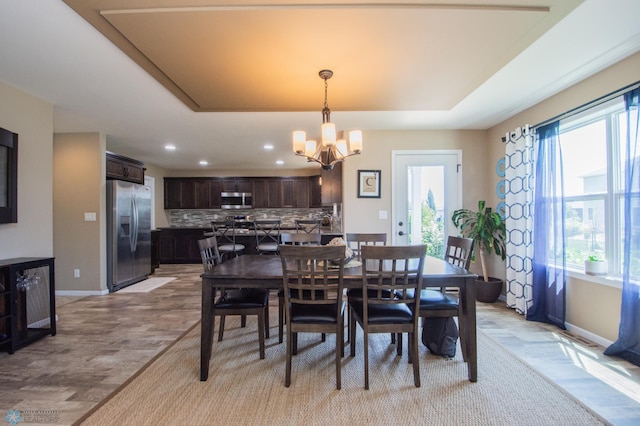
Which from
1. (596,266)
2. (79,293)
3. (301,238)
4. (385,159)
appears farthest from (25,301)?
(596,266)

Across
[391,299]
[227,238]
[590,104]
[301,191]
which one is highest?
[590,104]

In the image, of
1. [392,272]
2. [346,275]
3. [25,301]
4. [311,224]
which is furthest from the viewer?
[311,224]

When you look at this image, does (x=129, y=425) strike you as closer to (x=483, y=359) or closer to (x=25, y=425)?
(x=25, y=425)

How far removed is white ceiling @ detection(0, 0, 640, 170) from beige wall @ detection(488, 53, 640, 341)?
10 centimetres

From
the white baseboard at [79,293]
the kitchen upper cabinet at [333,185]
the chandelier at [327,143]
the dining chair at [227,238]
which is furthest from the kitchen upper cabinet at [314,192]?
the white baseboard at [79,293]

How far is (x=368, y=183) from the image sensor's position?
171 inches

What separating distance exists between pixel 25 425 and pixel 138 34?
247 cm

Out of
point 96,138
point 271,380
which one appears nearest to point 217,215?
point 96,138

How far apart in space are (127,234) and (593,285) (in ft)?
20.0

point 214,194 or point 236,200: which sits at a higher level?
point 214,194

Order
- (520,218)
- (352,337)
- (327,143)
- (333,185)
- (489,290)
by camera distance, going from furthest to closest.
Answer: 1. (333,185)
2. (489,290)
3. (520,218)
4. (327,143)
5. (352,337)

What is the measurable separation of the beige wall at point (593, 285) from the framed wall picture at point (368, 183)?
1.97m

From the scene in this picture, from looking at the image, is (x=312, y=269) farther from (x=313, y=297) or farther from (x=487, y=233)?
(x=487, y=233)

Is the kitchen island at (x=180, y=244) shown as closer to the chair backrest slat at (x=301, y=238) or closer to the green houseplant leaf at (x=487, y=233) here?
the chair backrest slat at (x=301, y=238)
